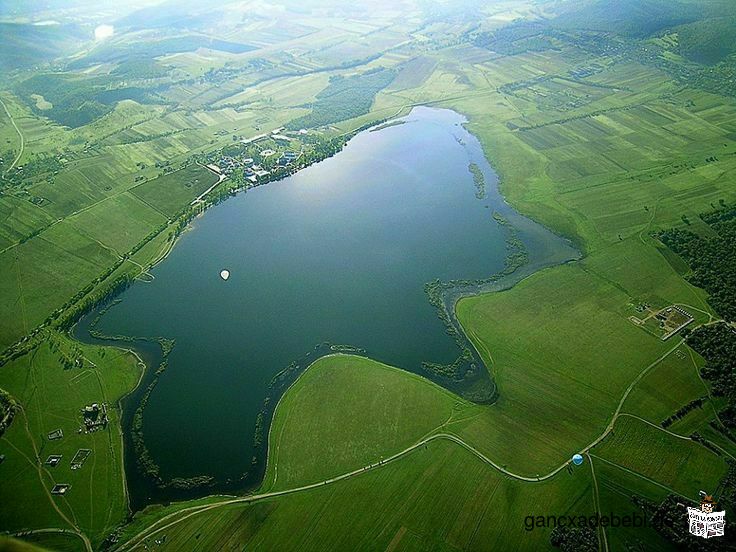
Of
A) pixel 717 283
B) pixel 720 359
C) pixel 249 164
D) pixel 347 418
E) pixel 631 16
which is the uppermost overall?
pixel 631 16

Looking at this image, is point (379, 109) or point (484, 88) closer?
point (379, 109)

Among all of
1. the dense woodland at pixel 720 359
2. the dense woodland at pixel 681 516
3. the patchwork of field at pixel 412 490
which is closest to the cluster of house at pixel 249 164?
the patchwork of field at pixel 412 490

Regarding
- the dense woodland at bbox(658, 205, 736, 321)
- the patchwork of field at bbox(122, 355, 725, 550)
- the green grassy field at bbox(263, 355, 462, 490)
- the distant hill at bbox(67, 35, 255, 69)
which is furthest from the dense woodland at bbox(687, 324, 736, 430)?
the distant hill at bbox(67, 35, 255, 69)

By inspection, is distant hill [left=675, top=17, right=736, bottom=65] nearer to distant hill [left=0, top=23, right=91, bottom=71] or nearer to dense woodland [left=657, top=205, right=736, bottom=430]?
dense woodland [left=657, top=205, right=736, bottom=430]

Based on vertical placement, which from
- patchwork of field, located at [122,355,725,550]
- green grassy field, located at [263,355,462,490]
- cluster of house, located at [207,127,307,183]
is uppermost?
cluster of house, located at [207,127,307,183]

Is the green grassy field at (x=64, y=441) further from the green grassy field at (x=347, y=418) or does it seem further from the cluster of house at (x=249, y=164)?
the cluster of house at (x=249, y=164)

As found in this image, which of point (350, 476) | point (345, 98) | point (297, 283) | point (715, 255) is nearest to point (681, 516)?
point (350, 476)

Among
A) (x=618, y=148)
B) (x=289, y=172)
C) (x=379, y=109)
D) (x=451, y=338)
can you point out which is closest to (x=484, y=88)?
(x=379, y=109)

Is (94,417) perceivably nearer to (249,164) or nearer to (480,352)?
Result: (480,352)

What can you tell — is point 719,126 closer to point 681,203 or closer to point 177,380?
point 681,203
